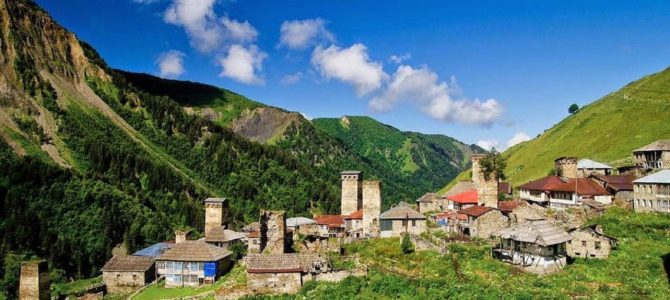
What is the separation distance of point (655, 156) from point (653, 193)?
19631 millimetres

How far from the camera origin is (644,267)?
1469 inches

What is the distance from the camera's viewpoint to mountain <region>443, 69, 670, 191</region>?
107769 mm

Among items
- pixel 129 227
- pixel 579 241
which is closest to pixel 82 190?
pixel 129 227

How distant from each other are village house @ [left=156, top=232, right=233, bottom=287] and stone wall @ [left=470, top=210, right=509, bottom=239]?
25.0 m

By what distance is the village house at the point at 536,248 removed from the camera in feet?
128

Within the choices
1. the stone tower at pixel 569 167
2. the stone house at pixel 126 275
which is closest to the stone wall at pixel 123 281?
the stone house at pixel 126 275

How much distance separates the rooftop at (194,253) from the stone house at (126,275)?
3.63 m

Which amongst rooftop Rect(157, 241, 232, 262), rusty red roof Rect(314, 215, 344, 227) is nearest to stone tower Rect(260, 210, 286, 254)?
rooftop Rect(157, 241, 232, 262)

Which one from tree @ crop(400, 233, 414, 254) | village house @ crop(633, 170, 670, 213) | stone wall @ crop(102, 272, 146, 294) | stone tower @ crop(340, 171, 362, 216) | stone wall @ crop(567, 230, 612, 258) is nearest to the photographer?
stone wall @ crop(567, 230, 612, 258)

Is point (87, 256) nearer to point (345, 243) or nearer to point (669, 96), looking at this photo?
point (345, 243)

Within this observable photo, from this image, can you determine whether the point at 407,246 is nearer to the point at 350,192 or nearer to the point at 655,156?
the point at 350,192

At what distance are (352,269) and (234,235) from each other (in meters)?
31.2

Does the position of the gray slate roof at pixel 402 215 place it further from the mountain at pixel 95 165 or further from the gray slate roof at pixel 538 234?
Result: the mountain at pixel 95 165

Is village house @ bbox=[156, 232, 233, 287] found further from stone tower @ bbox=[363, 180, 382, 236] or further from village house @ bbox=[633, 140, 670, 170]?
village house @ bbox=[633, 140, 670, 170]
